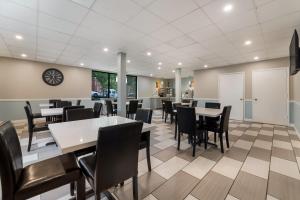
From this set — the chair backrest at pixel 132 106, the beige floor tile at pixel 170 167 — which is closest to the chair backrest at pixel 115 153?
the beige floor tile at pixel 170 167

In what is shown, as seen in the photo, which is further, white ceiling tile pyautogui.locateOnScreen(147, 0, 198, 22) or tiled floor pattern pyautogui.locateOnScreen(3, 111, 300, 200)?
white ceiling tile pyautogui.locateOnScreen(147, 0, 198, 22)

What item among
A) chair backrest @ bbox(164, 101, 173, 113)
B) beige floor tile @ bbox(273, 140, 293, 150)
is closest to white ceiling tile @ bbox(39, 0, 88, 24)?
chair backrest @ bbox(164, 101, 173, 113)

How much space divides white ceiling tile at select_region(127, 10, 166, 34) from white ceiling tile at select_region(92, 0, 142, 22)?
125 mm

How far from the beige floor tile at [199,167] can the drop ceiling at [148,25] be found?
2527 millimetres

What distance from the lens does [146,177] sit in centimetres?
193

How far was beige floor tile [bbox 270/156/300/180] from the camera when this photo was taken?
6.59 feet

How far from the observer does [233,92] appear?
6.20m

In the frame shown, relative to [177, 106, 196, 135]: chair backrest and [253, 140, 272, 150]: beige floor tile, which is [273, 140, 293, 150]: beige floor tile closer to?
[253, 140, 272, 150]: beige floor tile

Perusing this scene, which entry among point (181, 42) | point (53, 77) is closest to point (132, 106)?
point (181, 42)

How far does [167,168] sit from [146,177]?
0.40 m

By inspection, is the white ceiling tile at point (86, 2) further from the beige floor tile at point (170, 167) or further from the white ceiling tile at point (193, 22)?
the beige floor tile at point (170, 167)

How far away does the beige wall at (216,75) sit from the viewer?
5.23 metres

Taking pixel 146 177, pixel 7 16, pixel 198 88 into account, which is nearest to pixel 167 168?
pixel 146 177

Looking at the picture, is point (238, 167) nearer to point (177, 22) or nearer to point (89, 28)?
point (177, 22)
